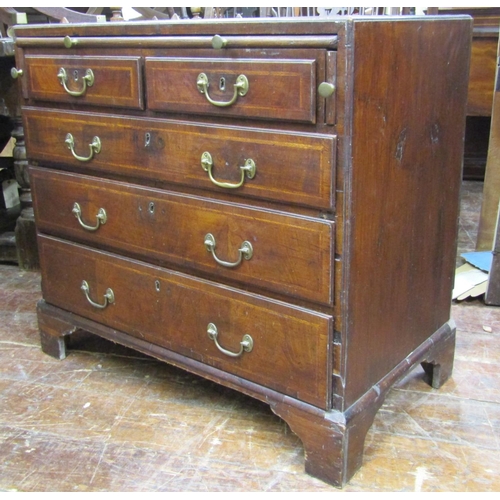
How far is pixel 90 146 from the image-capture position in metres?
1.56

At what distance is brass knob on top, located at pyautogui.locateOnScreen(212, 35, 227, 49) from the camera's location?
1240 mm

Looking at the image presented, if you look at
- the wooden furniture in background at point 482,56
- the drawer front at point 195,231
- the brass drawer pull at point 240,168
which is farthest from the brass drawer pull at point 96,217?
the wooden furniture in background at point 482,56

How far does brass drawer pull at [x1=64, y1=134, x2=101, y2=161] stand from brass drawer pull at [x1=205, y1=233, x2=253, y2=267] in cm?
37

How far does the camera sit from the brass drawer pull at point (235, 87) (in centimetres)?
123

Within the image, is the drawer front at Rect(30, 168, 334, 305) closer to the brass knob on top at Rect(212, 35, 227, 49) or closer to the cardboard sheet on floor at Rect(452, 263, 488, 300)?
the brass knob on top at Rect(212, 35, 227, 49)

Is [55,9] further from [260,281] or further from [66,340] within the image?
[260,281]

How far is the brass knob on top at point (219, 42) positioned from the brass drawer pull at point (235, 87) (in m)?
0.06

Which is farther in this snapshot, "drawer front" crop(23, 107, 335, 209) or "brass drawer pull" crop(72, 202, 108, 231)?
"brass drawer pull" crop(72, 202, 108, 231)

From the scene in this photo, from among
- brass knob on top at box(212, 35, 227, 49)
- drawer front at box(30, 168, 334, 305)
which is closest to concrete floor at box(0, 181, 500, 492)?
drawer front at box(30, 168, 334, 305)

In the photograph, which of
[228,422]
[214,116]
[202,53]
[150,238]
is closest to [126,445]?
[228,422]

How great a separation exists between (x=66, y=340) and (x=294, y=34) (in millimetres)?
1141

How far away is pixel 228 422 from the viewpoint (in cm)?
153

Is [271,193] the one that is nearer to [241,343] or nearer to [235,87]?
[235,87]

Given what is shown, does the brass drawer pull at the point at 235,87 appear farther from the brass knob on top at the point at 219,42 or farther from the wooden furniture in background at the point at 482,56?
the wooden furniture in background at the point at 482,56
